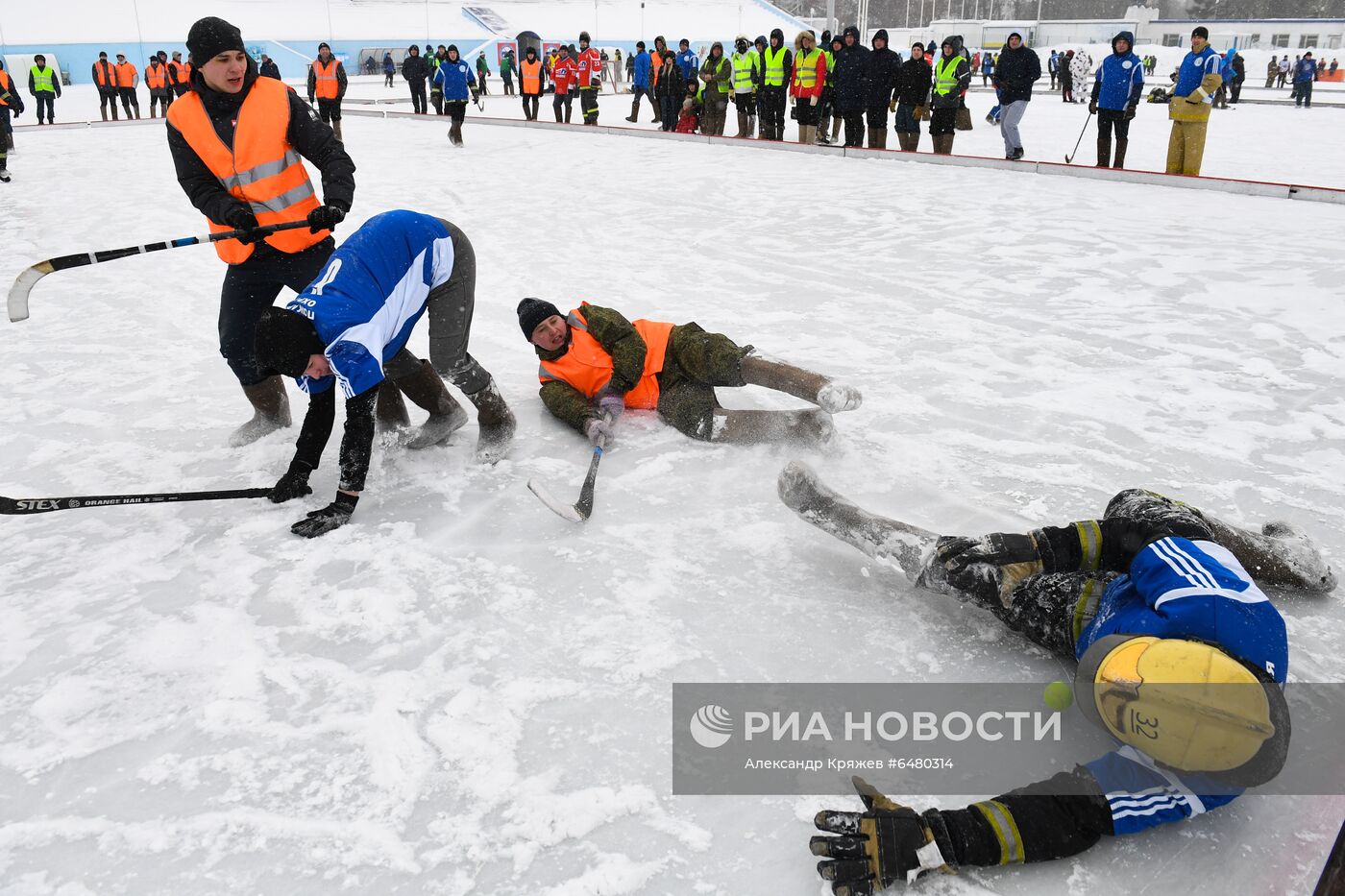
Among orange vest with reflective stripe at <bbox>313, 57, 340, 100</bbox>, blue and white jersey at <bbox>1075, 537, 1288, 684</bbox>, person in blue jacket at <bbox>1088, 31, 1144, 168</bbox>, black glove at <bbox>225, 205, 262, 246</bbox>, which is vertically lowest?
blue and white jersey at <bbox>1075, 537, 1288, 684</bbox>

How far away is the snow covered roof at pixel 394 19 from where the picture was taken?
88.9 feet

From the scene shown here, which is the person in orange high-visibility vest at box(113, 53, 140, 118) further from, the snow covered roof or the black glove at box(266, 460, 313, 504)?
the black glove at box(266, 460, 313, 504)

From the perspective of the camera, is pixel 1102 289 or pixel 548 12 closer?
pixel 1102 289

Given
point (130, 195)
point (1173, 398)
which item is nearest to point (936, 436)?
point (1173, 398)

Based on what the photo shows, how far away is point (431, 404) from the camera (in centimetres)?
312

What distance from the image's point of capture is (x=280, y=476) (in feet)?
9.69

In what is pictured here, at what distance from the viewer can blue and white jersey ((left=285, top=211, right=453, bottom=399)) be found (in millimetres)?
2410

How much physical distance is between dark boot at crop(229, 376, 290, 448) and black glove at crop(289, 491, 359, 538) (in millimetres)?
765

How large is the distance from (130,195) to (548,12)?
107 ft

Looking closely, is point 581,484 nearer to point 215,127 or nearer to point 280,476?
point 280,476

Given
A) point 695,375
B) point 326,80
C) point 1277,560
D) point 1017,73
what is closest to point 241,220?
point 695,375

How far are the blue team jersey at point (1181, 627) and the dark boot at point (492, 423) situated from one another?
6.54 feet

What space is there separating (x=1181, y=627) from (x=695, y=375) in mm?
1883

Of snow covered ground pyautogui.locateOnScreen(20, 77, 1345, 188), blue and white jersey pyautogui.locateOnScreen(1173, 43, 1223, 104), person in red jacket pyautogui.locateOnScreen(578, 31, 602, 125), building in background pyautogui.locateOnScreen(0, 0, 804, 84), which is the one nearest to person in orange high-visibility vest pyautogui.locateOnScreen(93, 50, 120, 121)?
snow covered ground pyautogui.locateOnScreen(20, 77, 1345, 188)
